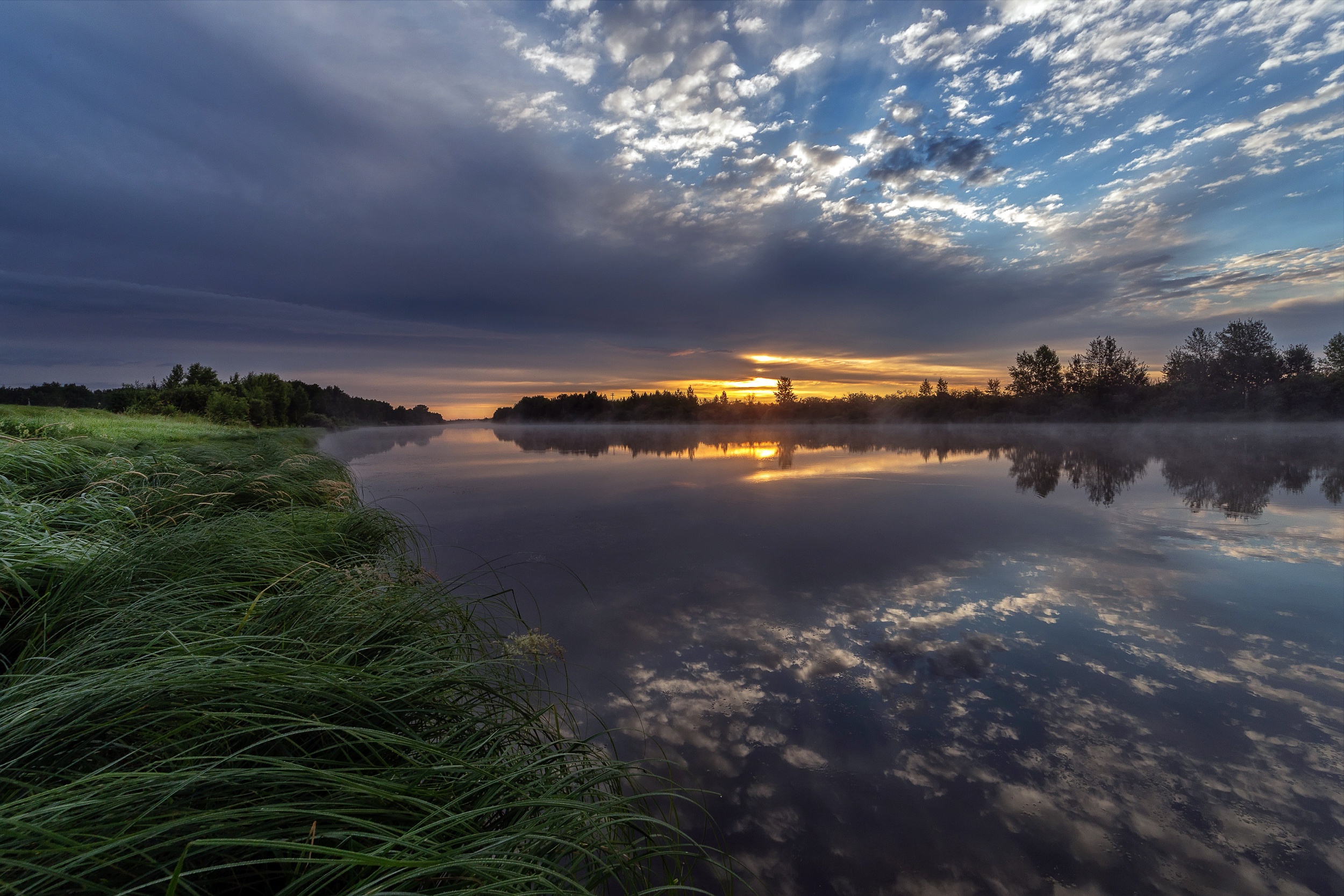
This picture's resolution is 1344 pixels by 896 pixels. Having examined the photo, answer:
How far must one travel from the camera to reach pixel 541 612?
4.52 meters

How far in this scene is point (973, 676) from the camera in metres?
3.52

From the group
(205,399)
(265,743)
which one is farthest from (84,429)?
(205,399)

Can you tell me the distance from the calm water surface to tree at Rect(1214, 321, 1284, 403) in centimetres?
4654

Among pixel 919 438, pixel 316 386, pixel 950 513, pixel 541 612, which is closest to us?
pixel 541 612

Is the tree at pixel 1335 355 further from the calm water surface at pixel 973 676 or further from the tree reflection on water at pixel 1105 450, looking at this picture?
the calm water surface at pixel 973 676

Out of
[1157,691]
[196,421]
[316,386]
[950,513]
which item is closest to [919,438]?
[950,513]

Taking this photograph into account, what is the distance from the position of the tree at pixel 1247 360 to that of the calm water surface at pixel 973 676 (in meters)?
46.5

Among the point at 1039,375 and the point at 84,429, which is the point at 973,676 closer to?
the point at 84,429

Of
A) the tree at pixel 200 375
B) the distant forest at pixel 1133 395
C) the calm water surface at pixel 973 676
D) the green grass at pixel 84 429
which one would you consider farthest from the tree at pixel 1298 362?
the tree at pixel 200 375

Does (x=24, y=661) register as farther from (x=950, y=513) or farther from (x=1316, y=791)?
(x=950, y=513)

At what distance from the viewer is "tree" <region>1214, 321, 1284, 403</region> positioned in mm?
39500

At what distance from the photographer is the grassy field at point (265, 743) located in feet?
3.34

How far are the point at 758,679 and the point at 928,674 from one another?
1.20 meters

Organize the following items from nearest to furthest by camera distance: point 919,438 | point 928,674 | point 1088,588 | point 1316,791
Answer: point 1316,791
point 928,674
point 1088,588
point 919,438
